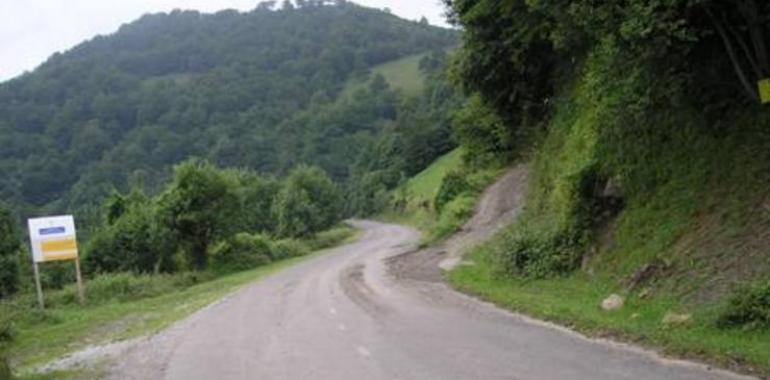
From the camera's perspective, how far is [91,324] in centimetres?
3272

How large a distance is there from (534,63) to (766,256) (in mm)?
24416

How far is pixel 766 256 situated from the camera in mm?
15047

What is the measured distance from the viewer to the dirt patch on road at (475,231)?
3416 centimetres

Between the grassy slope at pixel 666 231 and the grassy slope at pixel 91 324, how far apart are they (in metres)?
11.3

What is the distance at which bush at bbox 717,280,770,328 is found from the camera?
13344 mm

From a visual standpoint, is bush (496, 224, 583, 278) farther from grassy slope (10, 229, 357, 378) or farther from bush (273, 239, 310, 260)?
bush (273, 239, 310, 260)

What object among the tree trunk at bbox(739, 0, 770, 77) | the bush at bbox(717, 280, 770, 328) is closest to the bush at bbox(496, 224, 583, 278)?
the tree trunk at bbox(739, 0, 770, 77)

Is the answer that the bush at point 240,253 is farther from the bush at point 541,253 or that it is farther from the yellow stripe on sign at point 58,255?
the bush at point 541,253

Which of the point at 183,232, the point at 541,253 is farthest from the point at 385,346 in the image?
the point at 183,232

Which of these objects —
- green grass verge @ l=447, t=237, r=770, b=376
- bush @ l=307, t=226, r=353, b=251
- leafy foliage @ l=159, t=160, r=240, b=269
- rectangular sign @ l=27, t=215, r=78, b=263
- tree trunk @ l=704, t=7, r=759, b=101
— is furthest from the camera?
bush @ l=307, t=226, r=353, b=251

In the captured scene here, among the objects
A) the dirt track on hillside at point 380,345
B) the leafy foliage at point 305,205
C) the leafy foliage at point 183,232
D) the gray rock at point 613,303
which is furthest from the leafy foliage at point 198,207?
the gray rock at point 613,303

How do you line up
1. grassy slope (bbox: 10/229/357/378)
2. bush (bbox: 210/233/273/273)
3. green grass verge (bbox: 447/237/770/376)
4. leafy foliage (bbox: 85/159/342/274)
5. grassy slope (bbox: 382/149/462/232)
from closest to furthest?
1. green grass verge (bbox: 447/237/770/376)
2. grassy slope (bbox: 10/229/357/378)
3. leafy foliage (bbox: 85/159/342/274)
4. bush (bbox: 210/233/273/273)
5. grassy slope (bbox: 382/149/462/232)

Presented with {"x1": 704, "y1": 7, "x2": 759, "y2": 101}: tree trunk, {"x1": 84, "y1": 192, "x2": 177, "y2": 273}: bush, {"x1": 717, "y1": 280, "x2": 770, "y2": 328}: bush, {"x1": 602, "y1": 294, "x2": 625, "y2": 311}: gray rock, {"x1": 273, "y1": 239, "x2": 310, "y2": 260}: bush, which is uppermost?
{"x1": 704, "y1": 7, "x2": 759, "y2": 101}: tree trunk

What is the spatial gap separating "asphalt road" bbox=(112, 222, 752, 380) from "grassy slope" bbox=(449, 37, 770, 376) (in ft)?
3.45
